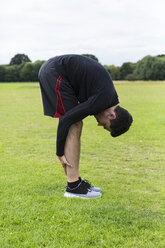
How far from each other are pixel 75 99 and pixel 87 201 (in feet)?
4.06

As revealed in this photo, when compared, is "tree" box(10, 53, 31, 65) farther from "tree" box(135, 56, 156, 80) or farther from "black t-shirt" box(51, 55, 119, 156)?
"black t-shirt" box(51, 55, 119, 156)

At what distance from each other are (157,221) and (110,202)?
67cm

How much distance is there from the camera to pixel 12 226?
3.12m

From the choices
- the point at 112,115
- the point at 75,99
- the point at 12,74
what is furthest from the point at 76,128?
the point at 12,74

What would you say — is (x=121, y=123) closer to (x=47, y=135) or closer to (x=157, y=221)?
(x=157, y=221)

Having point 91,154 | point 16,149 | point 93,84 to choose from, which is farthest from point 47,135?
point 93,84

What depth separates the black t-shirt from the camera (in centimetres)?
337

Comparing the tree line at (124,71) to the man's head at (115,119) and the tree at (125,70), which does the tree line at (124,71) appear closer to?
the tree at (125,70)

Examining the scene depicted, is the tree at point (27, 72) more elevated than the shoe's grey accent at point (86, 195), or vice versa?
the shoe's grey accent at point (86, 195)

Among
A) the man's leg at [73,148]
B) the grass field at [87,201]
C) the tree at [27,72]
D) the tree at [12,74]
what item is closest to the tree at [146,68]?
the tree at [27,72]

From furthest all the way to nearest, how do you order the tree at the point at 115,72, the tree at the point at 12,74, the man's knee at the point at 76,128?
the tree at the point at 115,72 < the tree at the point at 12,74 < the man's knee at the point at 76,128

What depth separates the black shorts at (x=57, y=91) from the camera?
3.52 metres

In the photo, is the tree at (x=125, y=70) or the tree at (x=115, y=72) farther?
the tree at (x=125, y=70)

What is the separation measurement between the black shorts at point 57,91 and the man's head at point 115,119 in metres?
0.37
